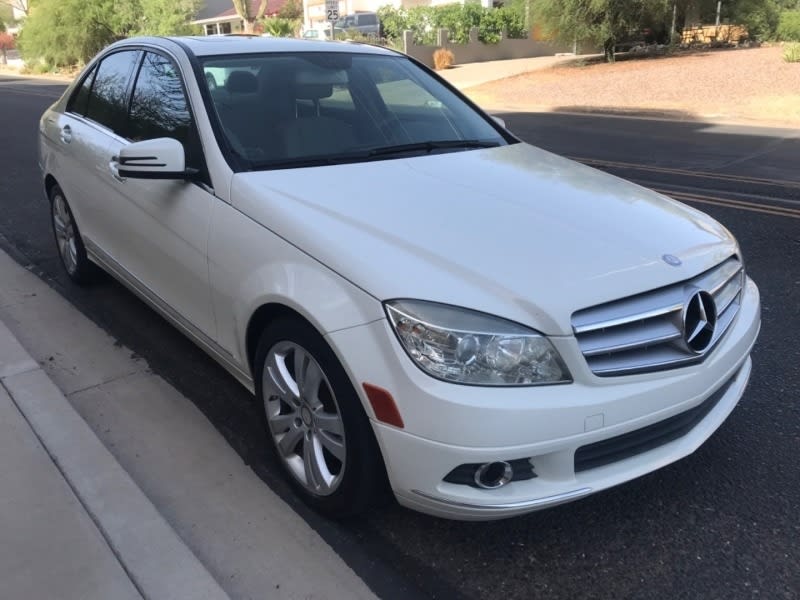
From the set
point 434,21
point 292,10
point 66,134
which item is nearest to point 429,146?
point 66,134

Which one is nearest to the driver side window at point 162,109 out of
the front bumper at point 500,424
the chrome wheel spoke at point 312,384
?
the chrome wheel spoke at point 312,384

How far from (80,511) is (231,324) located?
0.91 m

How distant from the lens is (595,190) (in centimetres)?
328

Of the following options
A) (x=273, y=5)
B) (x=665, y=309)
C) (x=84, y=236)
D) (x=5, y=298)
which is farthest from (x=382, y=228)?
(x=273, y=5)

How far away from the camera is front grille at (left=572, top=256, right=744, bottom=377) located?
2.37m

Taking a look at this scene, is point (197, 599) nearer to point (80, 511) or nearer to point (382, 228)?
point (80, 511)

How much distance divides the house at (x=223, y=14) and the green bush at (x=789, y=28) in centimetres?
3437

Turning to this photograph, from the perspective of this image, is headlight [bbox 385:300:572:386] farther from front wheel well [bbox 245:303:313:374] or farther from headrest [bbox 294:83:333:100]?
headrest [bbox 294:83:333:100]

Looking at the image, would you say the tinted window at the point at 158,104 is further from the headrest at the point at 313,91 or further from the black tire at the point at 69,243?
the black tire at the point at 69,243

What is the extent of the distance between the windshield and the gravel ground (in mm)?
12416

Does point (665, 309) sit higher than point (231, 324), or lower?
higher

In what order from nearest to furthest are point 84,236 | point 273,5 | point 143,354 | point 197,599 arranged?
point 197,599
point 143,354
point 84,236
point 273,5

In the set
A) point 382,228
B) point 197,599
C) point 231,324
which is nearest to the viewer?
point 197,599

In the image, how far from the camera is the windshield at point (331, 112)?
3.38 metres
